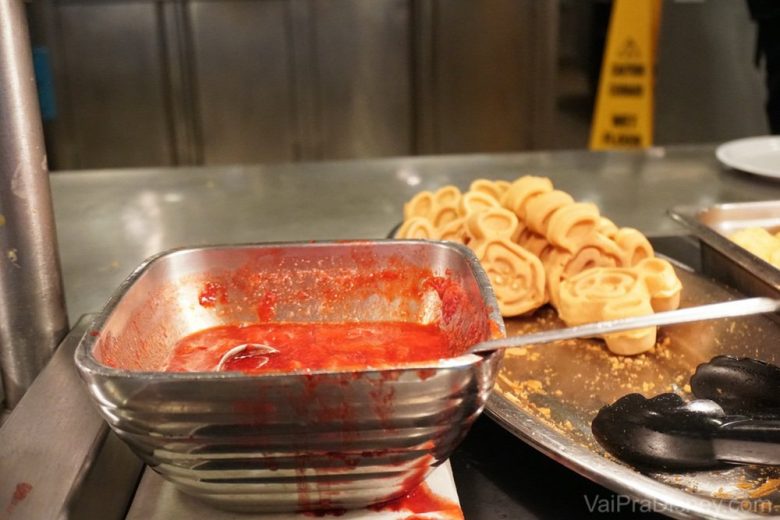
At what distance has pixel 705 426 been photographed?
0.89m

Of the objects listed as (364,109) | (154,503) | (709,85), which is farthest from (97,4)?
(154,503)

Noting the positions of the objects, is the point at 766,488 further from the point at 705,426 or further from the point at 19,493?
the point at 19,493

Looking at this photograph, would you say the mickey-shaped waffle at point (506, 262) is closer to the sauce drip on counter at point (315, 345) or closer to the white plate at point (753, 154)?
the sauce drip on counter at point (315, 345)

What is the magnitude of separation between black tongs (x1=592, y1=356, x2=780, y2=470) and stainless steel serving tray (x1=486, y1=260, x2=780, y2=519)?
1.1 inches

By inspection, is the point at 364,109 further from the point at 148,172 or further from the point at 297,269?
the point at 297,269

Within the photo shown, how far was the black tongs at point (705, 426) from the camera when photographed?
0.87 m

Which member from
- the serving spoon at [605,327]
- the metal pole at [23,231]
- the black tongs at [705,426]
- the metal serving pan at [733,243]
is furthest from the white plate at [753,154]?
the metal pole at [23,231]

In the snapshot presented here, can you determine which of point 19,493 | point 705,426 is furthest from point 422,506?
point 19,493

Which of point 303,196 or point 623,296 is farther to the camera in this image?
point 303,196

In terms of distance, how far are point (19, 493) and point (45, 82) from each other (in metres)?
4.18

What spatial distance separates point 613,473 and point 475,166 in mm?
1563

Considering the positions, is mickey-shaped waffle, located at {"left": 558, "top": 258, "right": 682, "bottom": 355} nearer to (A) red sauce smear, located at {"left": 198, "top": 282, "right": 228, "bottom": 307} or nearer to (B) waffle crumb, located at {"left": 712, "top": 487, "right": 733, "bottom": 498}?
(B) waffle crumb, located at {"left": 712, "top": 487, "right": 733, "bottom": 498}

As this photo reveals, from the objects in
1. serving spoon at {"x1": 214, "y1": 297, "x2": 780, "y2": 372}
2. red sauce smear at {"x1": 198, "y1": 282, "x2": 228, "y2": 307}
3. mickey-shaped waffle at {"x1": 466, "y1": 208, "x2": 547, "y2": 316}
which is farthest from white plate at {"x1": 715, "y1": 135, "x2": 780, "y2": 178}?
red sauce smear at {"x1": 198, "y1": 282, "x2": 228, "y2": 307}

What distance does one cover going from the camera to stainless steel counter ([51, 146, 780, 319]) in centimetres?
177
